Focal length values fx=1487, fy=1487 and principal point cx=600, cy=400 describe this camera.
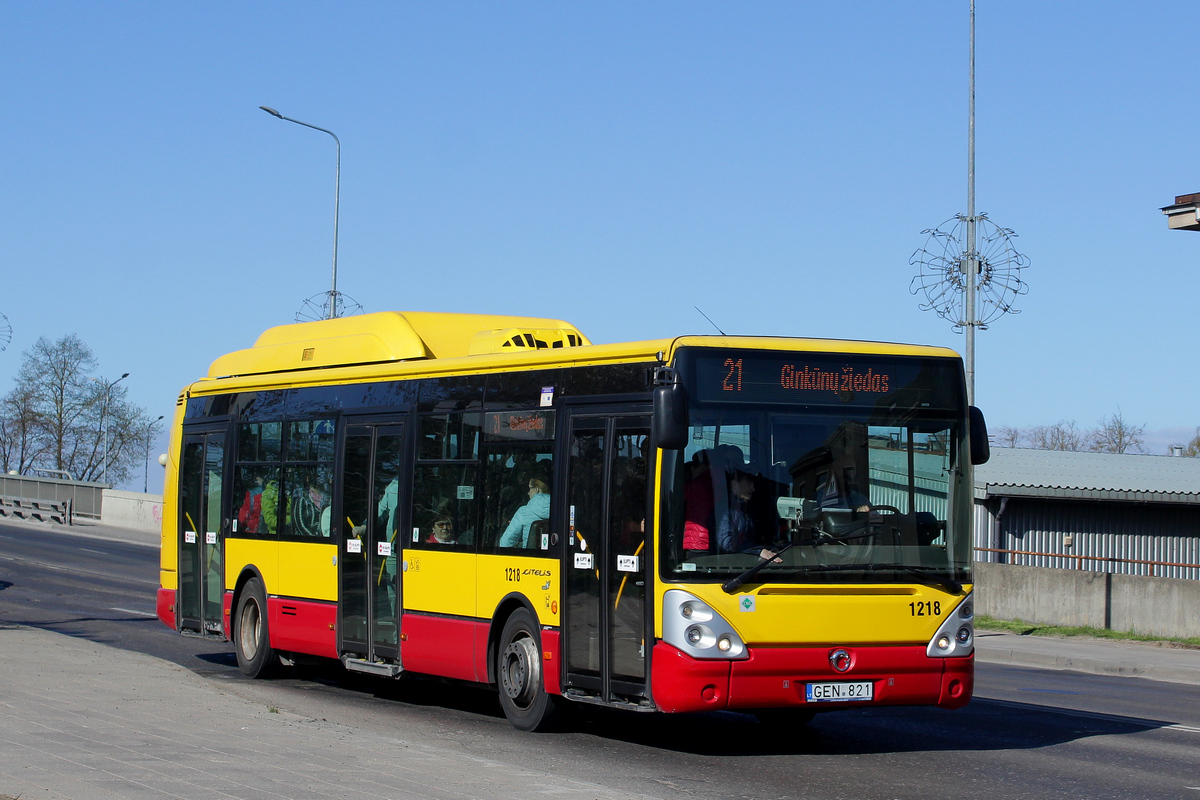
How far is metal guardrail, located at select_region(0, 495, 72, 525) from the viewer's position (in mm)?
61219

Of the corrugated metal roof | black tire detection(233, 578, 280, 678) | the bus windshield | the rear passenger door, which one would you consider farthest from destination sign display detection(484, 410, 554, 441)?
the corrugated metal roof

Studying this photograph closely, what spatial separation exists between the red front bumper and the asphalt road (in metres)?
0.45

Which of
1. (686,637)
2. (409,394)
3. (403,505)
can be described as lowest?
(686,637)

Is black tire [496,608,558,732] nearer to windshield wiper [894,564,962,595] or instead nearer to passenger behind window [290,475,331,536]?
windshield wiper [894,564,962,595]

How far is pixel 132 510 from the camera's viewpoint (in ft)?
198

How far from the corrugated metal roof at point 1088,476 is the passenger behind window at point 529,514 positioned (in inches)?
917

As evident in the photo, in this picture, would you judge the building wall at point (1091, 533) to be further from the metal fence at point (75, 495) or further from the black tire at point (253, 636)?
the metal fence at point (75, 495)

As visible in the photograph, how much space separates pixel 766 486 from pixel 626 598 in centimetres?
128

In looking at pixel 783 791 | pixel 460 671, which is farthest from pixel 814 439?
pixel 460 671

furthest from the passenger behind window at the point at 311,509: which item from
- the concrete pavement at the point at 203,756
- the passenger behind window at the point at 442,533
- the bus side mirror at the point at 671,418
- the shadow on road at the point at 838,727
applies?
the bus side mirror at the point at 671,418

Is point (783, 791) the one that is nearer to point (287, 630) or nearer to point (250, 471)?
point (287, 630)

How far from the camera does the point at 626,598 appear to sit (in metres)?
10.4

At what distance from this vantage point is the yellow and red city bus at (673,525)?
32.7 ft

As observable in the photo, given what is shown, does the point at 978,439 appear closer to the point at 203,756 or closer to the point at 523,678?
the point at 523,678
